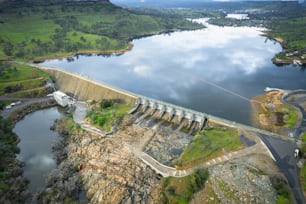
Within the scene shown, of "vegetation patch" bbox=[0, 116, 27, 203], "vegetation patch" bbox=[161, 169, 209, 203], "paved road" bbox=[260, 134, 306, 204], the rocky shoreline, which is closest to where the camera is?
"paved road" bbox=[260, 134, 306, 204]

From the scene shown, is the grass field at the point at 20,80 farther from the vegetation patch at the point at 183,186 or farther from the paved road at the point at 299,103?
the paved road at the point at 299,103

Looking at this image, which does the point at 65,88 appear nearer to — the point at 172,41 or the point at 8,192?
the point at 8,192

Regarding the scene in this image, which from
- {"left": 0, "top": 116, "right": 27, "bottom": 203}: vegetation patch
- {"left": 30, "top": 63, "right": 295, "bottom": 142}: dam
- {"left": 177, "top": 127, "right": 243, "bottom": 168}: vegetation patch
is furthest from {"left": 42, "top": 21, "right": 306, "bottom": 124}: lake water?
{"left": 0, "top": 116, "right": 27, "bottom": 203}: vegetation patch

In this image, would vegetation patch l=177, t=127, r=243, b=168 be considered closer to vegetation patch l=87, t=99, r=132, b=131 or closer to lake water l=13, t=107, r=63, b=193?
vegetation patch l=87, t=99, r=132, b=131

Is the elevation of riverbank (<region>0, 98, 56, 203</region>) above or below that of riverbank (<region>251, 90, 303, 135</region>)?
below

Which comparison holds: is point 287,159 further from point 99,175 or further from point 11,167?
point 11,167

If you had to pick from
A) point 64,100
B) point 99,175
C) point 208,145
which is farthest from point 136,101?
point 99,175
